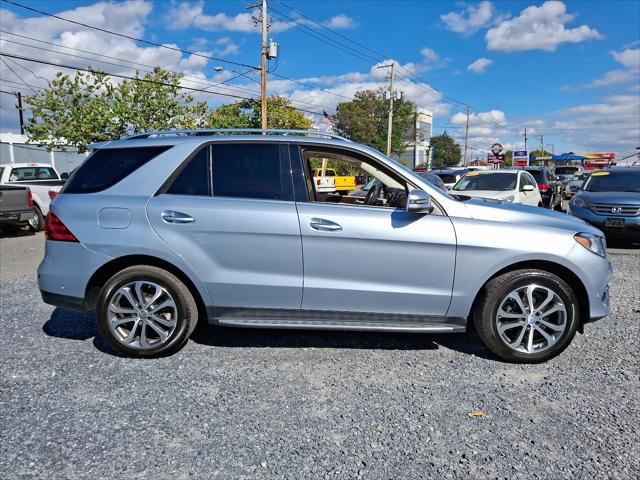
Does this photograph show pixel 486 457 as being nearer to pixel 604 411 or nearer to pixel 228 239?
pixel 604 411

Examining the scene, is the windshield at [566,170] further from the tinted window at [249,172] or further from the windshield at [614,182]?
the tinted window at [249,172]

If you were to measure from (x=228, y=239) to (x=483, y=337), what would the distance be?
85.8 inches

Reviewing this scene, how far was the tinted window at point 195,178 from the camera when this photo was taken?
3672mm

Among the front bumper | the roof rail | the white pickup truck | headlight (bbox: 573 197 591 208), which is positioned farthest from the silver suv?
the white pickup truck

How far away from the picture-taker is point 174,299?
3.63 metres

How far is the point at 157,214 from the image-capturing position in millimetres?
3582

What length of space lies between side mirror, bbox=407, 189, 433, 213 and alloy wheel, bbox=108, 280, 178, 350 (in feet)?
6.70

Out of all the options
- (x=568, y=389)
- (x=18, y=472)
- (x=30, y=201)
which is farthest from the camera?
(x=30, y=201)

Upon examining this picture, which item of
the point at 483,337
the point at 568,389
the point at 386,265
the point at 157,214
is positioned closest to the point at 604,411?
the point at 568,389

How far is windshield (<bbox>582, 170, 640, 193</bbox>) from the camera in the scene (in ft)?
31.3

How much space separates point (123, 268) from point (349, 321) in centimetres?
192

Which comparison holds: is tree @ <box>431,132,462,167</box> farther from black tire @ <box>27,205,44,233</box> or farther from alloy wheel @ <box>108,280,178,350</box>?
alloy wheel @ <box>108,280,178,350</box>

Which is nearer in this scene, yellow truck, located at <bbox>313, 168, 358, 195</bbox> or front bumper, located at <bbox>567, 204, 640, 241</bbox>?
yellow truck, located at <bbox>313, 168, 358, 195</bbox>

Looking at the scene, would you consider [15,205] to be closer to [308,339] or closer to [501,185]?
[308,339]
